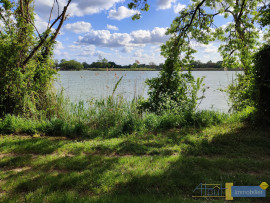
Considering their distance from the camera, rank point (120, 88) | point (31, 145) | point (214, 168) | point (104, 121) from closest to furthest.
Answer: point (214, 168), point (31, 145), point (104, 121), point (120, 88)

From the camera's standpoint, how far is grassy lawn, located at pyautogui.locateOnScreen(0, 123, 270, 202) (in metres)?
3.23

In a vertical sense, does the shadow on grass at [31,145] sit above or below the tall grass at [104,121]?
below

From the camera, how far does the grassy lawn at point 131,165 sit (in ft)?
10.6

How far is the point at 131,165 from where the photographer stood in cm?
414

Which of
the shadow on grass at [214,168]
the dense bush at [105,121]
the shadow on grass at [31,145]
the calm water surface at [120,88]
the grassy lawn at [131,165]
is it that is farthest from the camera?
the calm water surface at [120,88]

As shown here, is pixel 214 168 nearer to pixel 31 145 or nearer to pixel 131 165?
pixel 131 165

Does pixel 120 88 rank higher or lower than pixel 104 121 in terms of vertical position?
higher

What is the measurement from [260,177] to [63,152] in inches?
170

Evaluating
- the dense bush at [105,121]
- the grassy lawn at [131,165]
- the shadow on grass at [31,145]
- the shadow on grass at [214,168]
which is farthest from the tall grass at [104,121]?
the shadow on grass at [214,168]

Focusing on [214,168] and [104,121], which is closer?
[214,168]

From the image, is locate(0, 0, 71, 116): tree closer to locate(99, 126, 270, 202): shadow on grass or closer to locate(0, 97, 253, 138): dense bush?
locate(0, 97, 253, 138): dense bush

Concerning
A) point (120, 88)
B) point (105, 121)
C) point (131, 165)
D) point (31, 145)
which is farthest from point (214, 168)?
point (120, 88)

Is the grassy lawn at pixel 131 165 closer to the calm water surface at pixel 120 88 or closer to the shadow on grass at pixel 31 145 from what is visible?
the shadow on grass at pixel 31 145

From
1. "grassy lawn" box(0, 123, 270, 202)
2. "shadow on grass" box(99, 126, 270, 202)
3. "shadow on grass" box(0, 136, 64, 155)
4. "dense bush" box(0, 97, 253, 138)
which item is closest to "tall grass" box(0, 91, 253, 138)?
"dense bush" box(0, 97, 253, 138)
